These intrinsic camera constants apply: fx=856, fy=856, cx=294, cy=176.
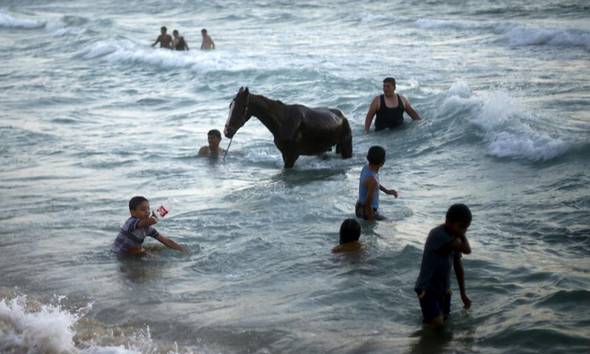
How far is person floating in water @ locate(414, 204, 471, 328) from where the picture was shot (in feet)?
21.8

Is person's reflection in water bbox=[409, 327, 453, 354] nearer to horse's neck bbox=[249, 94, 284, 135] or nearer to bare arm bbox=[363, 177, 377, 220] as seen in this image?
bare arm bbox=[363, 177, 377, 220]

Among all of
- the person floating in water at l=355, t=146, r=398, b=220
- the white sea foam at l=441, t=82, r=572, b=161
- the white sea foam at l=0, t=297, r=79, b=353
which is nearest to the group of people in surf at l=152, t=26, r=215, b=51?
the white sea foam at l=441, t=82, r=572, b=161

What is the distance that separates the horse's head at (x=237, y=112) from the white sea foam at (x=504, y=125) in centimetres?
416

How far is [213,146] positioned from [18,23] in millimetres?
37072

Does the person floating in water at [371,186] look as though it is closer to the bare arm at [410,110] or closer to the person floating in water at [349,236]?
the person floating in water at [349,236]

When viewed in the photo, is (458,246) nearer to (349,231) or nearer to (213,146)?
(349,231)

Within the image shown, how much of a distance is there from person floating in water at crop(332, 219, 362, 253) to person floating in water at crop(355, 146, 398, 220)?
2.33 ft

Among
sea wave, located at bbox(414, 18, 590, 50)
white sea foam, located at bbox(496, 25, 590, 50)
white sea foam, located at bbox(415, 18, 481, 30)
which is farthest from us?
white sea foam, located at bbox(415, 18, 481, 30)

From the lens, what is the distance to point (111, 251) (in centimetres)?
987

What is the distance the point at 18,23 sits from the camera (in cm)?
4806

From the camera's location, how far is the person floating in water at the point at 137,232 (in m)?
9.30

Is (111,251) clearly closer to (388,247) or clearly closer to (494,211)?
(388,247)

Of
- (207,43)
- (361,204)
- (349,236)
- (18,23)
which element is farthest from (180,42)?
(349,236)

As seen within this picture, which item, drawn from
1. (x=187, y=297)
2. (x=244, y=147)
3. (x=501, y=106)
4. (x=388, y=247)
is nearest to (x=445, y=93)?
(x=501, y=106)
